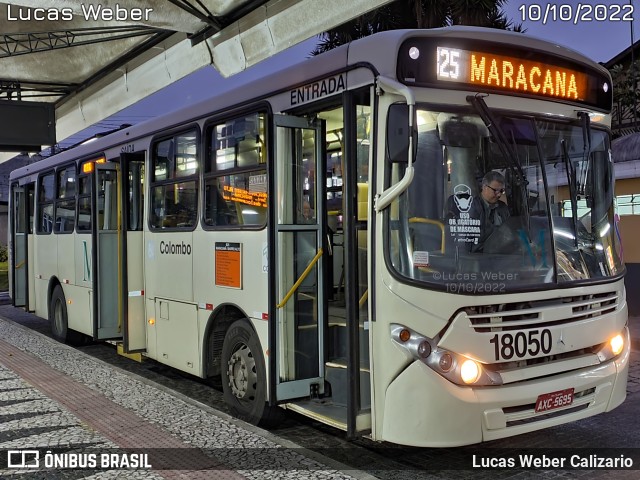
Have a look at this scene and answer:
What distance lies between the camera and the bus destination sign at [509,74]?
180 inches

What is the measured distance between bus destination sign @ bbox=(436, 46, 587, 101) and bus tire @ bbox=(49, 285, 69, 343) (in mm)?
7839

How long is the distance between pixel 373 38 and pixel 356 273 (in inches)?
64.9

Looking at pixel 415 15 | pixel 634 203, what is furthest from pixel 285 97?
pixel 415 15

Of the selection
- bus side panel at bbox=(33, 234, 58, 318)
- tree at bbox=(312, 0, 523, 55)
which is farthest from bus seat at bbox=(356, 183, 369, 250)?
tree at bbox=(312, 0, 523, 55)

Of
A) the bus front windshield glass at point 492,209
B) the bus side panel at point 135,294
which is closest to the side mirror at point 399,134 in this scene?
the bus front windshield glass at point 492,209

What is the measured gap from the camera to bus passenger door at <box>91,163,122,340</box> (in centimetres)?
887

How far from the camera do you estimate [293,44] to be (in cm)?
961

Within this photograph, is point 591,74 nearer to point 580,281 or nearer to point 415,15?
point 580,281

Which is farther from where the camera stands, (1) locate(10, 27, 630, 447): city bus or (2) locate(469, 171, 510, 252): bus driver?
(2) locate(469, 171, 510, 252): bus driver

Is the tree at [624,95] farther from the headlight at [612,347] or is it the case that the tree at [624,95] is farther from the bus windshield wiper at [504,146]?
the bus windshield wiper at [504,146]

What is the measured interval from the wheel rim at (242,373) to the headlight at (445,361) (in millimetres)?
1931

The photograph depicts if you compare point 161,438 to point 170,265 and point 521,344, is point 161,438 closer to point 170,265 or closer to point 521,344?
point 170,265

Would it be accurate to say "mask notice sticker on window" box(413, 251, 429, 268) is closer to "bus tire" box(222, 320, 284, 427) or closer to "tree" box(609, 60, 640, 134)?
"bus tire" box(222, 320, 284, 427)

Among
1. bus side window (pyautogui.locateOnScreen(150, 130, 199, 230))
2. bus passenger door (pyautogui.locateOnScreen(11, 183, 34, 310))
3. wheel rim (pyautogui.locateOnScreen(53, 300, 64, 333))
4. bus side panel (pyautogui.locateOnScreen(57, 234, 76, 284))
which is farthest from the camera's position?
bus passenger door (pyautogui.locateOnScreen(11, 183, 34, 310))
